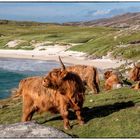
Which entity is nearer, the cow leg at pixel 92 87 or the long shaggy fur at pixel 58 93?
the long shaggy fur at pixel 58 93

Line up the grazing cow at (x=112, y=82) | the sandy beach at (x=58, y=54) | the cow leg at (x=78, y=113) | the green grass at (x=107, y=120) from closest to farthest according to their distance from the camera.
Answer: the green grass at (x=107, y=120)
the cow leg at (x=78, y=113)
the grazing cow at (x=112, y=82)
the sandy beach at (x=58, y=54)

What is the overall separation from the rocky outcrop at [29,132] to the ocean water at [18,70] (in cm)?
2974

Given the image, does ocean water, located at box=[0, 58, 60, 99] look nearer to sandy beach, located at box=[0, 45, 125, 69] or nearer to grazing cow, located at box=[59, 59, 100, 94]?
sandy beach, located at box=[0, 45, 125, 69]

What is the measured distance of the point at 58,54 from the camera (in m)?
93.2

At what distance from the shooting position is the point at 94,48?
88.6m

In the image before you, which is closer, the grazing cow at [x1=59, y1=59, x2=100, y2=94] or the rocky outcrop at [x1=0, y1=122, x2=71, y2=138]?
the rocky outcrop at [x1=0, y1=122, x2=71, y2=138]

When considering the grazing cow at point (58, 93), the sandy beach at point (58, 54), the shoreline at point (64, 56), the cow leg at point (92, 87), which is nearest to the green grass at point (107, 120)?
the grazing cow at point (58, 93)

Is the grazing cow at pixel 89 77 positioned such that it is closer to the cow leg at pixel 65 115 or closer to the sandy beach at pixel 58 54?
the cow leg at pixel 65 115

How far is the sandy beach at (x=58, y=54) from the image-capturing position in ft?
242

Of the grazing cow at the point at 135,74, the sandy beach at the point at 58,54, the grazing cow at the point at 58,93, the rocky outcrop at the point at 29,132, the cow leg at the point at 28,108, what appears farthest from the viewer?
the sandy beach at the point at 58,54

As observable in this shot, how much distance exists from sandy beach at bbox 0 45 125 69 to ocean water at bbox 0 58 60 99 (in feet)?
12.6

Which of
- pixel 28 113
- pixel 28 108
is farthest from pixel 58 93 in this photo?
pixel 28 113

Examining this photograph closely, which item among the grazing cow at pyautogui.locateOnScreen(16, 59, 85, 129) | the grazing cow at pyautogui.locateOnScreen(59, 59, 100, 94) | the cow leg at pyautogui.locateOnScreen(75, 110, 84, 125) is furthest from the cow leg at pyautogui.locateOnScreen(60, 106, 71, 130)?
the grazing cow at pyautogui.locateOnScreen(59, 59, 100, 94)

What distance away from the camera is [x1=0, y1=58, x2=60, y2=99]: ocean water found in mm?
52994
